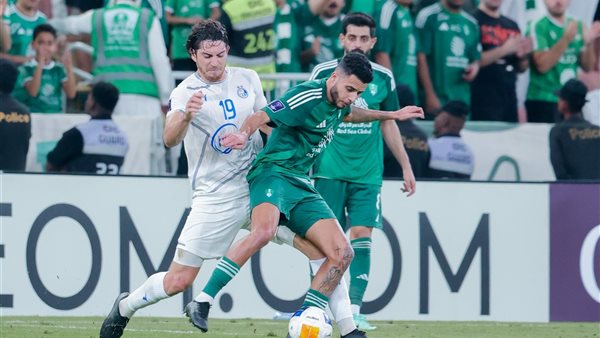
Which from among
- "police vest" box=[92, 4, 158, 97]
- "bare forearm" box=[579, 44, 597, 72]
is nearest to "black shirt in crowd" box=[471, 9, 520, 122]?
"bare forearm" box=[579, 44, 597, 72]

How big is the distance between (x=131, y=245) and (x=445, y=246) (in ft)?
9.27

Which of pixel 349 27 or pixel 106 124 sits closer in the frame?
pixel 349 27

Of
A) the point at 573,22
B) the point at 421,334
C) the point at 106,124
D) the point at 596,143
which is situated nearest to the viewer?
the point at 421,334

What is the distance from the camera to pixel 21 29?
14938 millimetres

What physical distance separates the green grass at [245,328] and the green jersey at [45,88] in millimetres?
3131

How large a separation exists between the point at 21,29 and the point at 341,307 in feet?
22.3

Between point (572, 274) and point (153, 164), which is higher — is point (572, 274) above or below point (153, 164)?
below

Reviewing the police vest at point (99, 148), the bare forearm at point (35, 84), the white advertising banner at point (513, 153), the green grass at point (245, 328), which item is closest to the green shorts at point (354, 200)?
the green grass at point (245, 328)

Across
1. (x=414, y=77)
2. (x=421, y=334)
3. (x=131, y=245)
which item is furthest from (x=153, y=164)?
(x=421, y=334)

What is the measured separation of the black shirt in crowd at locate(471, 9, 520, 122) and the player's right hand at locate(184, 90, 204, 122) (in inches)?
292

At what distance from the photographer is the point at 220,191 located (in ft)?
31.8

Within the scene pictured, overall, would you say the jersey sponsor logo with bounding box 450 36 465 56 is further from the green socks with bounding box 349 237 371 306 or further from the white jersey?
the white jersey

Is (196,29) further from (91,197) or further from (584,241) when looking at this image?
(584,241)

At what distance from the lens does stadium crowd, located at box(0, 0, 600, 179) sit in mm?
14656
